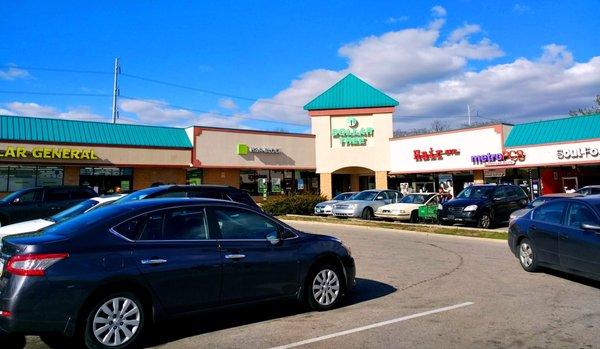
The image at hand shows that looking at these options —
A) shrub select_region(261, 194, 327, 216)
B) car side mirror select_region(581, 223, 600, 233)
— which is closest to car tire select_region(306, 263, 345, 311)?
car side mirror select_region(581, 223, 600, 233)

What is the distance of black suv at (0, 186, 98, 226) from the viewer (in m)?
16.2

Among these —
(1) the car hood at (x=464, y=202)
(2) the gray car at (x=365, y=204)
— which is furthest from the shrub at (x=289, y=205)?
(1) the car hood at (x=464, y=202)

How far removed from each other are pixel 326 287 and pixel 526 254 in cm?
502

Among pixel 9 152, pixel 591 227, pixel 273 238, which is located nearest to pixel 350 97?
pixel 9 152

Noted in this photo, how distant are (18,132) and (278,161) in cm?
1830

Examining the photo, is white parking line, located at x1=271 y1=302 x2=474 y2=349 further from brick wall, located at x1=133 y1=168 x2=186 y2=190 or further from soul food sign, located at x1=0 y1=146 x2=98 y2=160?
brick wall, located at x1=133 y1=168 x2=186 y2=190

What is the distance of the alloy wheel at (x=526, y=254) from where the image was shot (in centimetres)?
966

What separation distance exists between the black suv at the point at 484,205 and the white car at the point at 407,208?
7.26ft

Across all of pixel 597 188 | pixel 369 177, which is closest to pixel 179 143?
pixel 369 177

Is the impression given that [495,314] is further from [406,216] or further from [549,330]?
[406,216]

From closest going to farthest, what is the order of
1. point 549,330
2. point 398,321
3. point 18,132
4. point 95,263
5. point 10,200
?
point 95,263 → point 549,330 → point 398,321 → point 10,200 → point 18,132

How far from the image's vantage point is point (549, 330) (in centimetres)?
575

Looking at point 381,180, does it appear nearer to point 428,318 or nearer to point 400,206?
point 400,206

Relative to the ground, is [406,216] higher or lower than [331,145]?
lower
